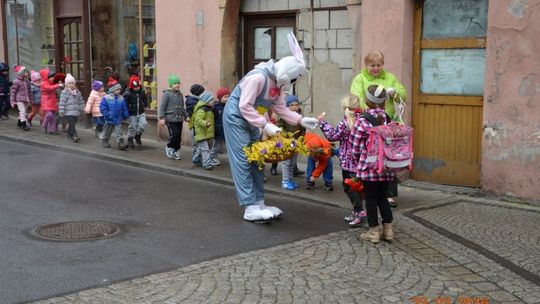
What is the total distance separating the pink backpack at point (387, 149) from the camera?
5965 mm

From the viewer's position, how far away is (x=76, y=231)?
21.1 ft

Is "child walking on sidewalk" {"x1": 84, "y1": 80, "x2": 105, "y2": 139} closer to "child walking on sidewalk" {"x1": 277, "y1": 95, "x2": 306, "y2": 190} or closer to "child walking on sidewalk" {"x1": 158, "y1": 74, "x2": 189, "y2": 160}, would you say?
"child walking on sidewalk" {"x1": 158, "y1": 74, "x2": 189, "y2": 160}

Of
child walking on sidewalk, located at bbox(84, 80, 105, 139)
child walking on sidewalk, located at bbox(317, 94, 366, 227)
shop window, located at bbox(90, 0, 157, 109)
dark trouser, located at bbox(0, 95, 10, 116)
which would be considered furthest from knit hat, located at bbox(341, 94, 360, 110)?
dark trouser, located at bbox(0, 95, 10, 116)

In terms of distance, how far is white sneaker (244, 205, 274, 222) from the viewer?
6867 millimetres

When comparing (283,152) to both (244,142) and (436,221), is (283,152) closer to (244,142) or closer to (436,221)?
(244,142)

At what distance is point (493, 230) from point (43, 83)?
35.3 ft

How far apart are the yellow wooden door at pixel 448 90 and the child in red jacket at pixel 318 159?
4.62ft

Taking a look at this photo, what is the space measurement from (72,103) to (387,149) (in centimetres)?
903

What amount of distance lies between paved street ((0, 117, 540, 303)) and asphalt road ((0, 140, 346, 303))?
0.03 meters

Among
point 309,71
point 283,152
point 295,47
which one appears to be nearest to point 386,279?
point 283,152

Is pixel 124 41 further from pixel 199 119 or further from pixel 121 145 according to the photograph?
pixel 199 119

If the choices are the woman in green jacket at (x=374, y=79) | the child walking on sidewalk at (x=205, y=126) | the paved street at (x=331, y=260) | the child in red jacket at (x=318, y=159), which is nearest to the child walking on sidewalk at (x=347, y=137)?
the paved street at (x=331, y=260)

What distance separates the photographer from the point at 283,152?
6.68m

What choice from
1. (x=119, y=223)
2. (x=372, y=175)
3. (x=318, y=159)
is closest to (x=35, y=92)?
(x=318, y=159)
